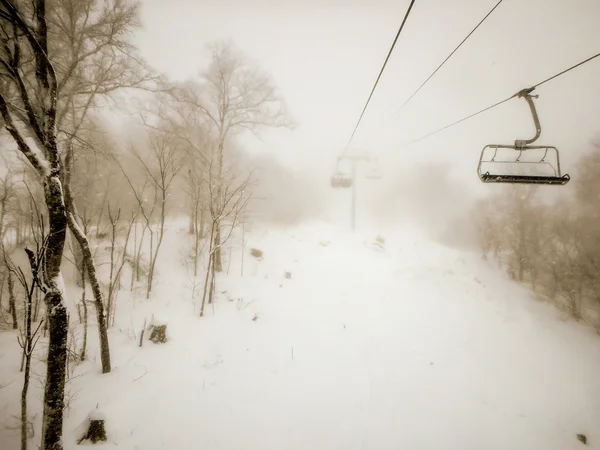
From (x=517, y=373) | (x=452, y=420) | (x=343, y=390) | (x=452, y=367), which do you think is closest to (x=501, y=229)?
(x=517, y=373)

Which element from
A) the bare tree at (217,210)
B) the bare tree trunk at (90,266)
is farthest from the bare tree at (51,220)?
the bare tree at (217,210)

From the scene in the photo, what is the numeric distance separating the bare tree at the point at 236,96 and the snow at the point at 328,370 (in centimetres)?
372

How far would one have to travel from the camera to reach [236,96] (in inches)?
385

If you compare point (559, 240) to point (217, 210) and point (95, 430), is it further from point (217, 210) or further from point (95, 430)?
point (95, 430)

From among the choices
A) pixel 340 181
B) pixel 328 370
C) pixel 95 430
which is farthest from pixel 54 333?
pixel 340 181

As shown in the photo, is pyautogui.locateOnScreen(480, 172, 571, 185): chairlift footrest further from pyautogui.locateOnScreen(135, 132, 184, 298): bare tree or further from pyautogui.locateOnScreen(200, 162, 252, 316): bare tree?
pyautogui.locateOnScreen(135, 132, 184, 298): bare tree

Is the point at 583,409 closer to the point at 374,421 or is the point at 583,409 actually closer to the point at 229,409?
the point at 374,421

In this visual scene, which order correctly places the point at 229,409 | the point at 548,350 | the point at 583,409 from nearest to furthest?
1. the point at 229,409
2. the point at 583,409
3. the point at 548,350

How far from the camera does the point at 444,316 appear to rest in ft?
37.3

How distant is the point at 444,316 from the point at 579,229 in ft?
33.1

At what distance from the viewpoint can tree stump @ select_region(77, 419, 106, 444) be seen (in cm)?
426

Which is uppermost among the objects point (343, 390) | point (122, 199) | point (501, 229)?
point (122, 199)

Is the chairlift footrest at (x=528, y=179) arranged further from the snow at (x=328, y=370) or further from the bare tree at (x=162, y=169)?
the bare tree at (x=162, y=169)

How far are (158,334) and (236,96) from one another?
931cm
